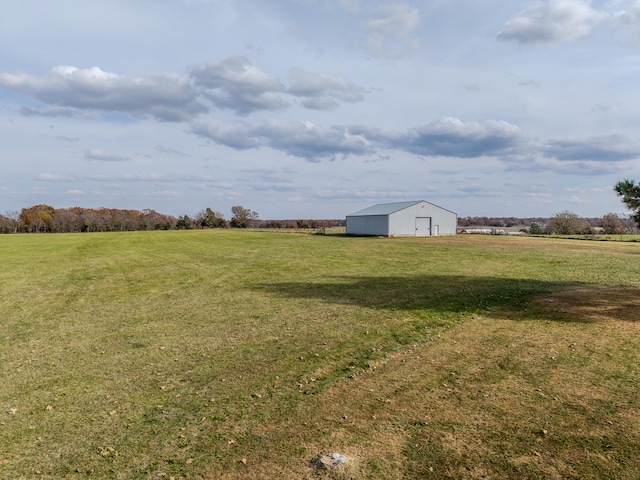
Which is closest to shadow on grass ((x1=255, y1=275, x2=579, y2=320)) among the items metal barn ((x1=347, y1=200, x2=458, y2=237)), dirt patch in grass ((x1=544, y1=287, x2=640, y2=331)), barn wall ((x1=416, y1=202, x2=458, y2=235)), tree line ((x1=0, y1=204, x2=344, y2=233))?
dirt patch in grass ((x1=544, y1=287, x2=640, y2=331))

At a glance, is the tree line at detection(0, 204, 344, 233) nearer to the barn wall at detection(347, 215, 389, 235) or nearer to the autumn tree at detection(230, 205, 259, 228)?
the autumn tree at detection(230, 205, 259, 228)

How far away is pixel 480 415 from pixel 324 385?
235cm

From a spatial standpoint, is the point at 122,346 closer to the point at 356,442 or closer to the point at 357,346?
the point at 357,346

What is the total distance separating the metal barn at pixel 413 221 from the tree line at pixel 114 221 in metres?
52.2

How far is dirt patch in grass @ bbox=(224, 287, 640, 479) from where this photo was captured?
4215 mm

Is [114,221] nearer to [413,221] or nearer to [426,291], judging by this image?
[413,221]

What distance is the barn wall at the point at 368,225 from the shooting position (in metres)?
56.3

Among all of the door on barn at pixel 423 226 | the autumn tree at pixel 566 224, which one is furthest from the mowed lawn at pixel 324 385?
the autumn tree at pixel 566 224

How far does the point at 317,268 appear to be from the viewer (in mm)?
21391

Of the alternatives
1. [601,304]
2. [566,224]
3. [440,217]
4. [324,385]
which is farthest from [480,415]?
[566,224]

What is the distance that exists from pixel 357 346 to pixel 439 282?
915 cm

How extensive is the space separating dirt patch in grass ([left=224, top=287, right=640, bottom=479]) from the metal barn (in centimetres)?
4740

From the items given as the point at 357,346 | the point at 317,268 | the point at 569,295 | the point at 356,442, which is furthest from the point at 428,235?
the point at 356,442

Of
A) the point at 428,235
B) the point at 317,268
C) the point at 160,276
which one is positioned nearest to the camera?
the point at 160,276
